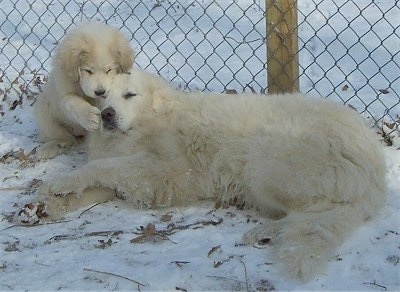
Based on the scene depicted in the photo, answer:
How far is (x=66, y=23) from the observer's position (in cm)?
825

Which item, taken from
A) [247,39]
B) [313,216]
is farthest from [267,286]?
[247,39]

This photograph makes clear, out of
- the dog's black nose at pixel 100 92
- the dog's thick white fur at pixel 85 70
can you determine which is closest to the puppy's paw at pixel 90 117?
the dog's thick white fur at pixel 85 70

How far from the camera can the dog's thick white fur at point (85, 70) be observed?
15.0 feet

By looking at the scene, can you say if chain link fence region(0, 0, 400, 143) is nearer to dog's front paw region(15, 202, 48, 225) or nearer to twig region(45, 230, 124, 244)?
twig region(45, 230, 124, 244)

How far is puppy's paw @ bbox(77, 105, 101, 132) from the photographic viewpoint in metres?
4.52

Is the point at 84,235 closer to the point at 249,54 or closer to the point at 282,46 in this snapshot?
the point at 282,46

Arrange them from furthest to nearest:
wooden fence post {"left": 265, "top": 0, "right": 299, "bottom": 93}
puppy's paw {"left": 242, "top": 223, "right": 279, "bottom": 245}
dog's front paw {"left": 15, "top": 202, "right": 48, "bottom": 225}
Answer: wooden fence post {"left": 265, "top": 0, "right": 299, "bottom": 93}
dog's front paw {"left": 15, "top": 202, "right": 48, "bottom": 225}
puppy's paw {"left": 242, "top": 223, "right": 279, "bottom": 245}

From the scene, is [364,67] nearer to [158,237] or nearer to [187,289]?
[158,237]

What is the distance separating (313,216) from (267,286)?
60 centimetres

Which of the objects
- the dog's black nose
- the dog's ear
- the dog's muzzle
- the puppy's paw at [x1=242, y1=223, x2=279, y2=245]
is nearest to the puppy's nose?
the dog's muzzle

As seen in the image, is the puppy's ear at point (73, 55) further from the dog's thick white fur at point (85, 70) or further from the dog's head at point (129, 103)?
the dog's head at point (129, 103)

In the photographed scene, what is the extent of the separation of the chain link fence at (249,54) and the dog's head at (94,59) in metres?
1.27

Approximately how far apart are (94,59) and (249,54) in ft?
7.42

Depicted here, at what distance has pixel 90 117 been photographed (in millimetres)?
4539
